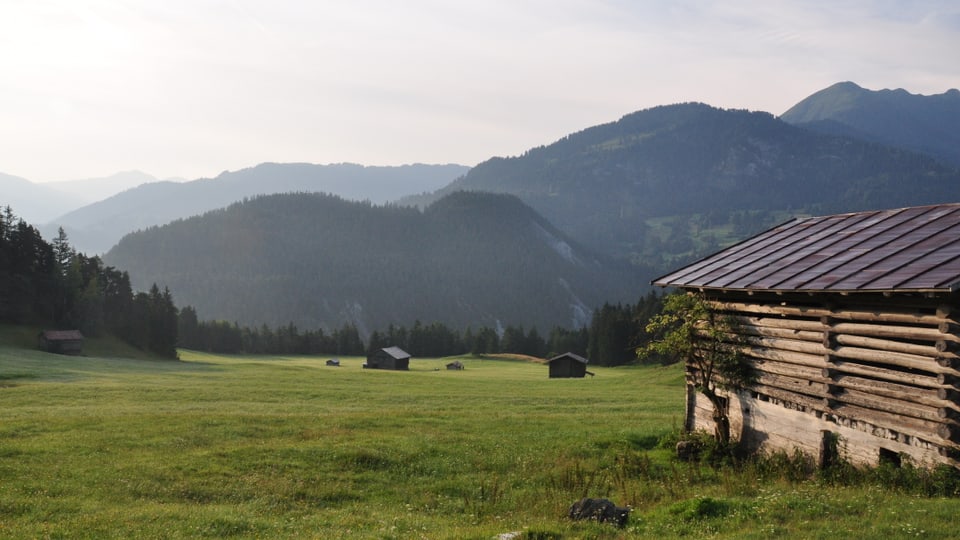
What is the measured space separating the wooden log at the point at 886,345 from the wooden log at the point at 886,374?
52 cm

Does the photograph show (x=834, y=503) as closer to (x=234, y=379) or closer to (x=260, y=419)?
(x=260, y=419)

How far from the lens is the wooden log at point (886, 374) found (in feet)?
52.3

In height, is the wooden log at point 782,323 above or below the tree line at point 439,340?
above

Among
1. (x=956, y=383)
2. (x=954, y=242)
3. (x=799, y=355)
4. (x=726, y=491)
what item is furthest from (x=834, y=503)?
(x=954, y=242)

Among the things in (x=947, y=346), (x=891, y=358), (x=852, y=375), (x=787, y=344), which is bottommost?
(x=852, y=375)

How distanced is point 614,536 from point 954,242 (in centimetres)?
1192

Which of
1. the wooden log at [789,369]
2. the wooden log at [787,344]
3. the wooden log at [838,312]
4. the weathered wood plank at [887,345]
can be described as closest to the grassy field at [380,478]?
the wooden log at [789,369]

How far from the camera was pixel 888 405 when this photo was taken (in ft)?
55.9

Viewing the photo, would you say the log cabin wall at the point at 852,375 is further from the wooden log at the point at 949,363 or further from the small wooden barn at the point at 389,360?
the small wooden barn at the point at 389,360

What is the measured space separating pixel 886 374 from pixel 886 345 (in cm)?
72

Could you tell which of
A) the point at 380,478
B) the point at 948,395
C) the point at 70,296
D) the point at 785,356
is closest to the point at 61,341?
the point at 70,296

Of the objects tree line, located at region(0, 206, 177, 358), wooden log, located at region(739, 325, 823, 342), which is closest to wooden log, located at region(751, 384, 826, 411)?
wooden log, located at region(739, 325, 823, 342)

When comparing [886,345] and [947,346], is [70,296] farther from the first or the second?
[947,346]

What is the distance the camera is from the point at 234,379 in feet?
185
